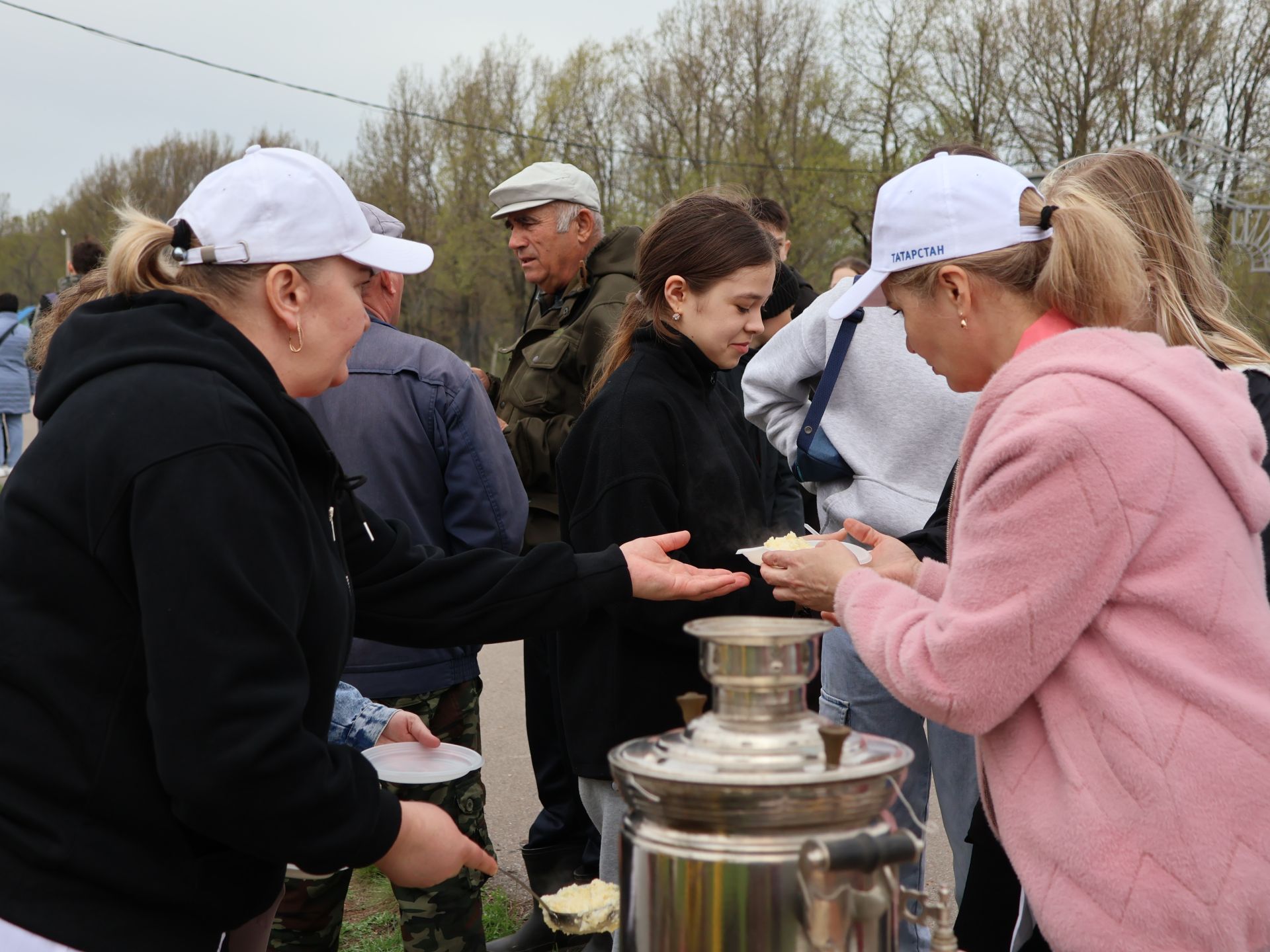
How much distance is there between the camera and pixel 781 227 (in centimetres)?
671

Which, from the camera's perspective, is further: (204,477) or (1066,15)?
(1066,15)

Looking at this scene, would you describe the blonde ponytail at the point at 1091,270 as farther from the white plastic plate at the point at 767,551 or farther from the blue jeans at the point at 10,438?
the blue jeans at the point at 10,438

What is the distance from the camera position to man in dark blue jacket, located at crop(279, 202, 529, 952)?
3684 millimetres

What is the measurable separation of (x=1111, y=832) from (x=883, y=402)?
7.35 feet

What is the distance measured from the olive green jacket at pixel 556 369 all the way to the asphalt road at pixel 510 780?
1.23 m

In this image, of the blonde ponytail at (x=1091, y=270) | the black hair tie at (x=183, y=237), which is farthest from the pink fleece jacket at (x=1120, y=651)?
the black hair tie at (x=183, y=237)

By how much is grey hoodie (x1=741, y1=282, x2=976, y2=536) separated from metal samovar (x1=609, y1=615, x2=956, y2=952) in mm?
2286

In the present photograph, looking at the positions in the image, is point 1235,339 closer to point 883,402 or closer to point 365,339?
point 883,402

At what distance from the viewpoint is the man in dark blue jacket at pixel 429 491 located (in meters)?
3.68

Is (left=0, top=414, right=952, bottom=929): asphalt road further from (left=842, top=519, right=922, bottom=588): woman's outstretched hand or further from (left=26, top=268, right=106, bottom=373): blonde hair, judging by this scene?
(left=26, top=268, right=106, bottom=373): blonde hair

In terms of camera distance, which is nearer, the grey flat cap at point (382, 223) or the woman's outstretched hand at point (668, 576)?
the woman's outstretched hand at point (668, 576)

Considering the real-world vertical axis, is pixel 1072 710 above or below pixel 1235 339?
below

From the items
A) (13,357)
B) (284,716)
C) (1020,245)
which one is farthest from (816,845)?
(13,357)

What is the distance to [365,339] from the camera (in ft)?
13.0
